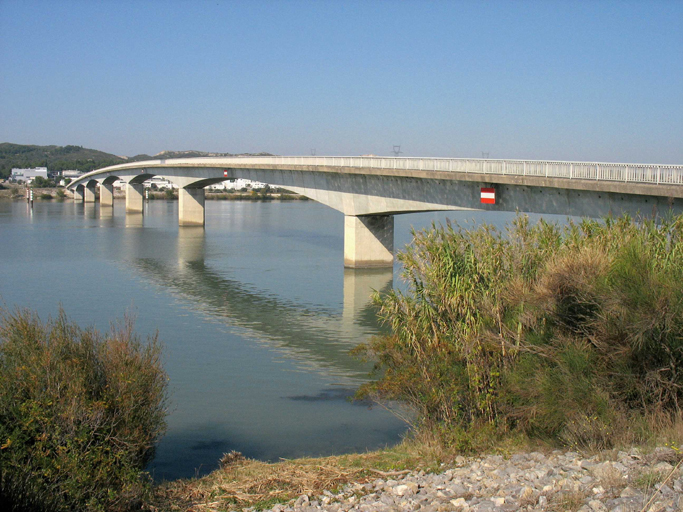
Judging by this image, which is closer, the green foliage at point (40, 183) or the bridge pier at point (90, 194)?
the bridge pier at point (90, 194)

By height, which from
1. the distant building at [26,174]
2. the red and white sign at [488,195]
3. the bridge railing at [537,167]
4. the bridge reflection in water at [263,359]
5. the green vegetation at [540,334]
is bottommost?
the bridge reflection in water at [263,359]

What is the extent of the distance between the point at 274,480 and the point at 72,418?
289 centimetres

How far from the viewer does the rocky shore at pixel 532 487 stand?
7.58 m

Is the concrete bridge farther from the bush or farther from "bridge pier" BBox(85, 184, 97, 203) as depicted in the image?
"bridge pier" BBox(85, 184, 97, 203)

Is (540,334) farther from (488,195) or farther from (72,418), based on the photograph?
(488,195)

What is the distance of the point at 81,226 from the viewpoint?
64500mm

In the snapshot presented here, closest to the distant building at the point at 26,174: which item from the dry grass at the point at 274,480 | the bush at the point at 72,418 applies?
the bush at the point at 72,418

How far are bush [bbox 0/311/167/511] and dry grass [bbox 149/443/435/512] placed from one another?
2.20 feet

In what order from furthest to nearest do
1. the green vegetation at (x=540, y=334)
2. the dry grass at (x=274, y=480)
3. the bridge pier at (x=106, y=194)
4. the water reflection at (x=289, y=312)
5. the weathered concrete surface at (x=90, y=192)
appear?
the weathered concrete surface at (x=90, y=192)
the bridge pier at (x=106, y=194)
the water reflection at (x=289, y=312)
the green vegetation at (x=540, y=334)
the dry grass at (x=274, y=480)

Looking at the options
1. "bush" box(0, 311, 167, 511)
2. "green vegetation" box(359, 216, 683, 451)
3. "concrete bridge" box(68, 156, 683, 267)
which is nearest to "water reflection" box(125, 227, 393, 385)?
"concrete bridge" box(68, 156, 683, 267)

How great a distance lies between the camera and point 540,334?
35.7 ft

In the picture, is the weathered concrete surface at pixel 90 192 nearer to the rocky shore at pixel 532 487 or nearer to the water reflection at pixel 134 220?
the water reflection at pixel 134 220

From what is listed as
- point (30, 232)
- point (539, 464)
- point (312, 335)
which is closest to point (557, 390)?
point (539, 464)

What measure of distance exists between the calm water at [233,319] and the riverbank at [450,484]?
1.90 meters
